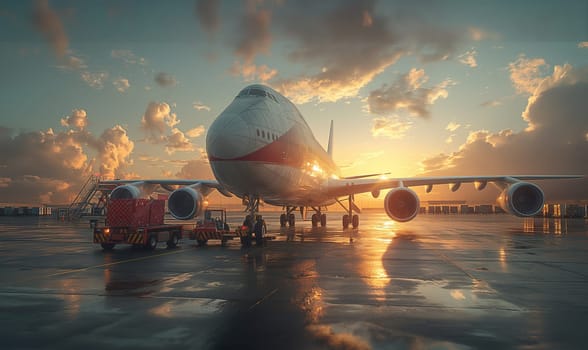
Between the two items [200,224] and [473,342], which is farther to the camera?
[200,224]

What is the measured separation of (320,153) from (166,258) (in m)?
12.8

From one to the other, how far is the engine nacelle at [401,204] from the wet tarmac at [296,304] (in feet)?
31.8

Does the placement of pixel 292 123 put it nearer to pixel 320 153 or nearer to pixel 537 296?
pixel 320 153

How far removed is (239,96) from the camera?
17.1m

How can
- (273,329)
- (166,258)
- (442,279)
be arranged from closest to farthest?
(273,329)
(442,279)
(166,258)

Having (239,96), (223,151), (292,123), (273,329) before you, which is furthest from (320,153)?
(273,329)

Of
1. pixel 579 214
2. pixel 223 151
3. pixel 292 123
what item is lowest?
pixel 579 214

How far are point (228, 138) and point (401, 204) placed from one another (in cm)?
1178

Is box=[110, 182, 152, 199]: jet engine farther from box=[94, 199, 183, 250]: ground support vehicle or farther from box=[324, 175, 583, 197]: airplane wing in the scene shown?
box=[324, 175, 583, 197]: airplane wing

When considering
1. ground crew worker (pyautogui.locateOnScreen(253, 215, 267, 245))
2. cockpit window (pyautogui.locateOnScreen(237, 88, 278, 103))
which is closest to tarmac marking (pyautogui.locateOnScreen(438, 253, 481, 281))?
ground crew worker (pyautogui.locateOnScreen(253, 215, 267, 245))

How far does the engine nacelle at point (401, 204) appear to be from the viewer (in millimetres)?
21578

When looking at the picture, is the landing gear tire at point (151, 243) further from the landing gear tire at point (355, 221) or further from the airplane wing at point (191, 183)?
the landing gear tire at point (355, 221)

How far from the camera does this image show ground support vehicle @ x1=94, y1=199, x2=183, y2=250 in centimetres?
1606

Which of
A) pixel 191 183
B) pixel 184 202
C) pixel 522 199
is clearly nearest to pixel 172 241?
pixel 184 202
